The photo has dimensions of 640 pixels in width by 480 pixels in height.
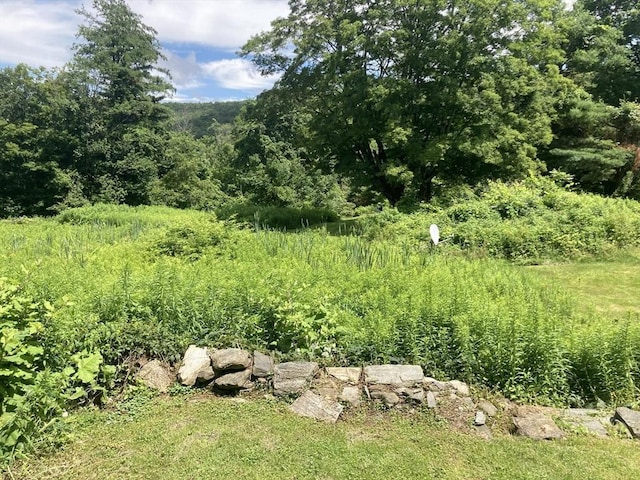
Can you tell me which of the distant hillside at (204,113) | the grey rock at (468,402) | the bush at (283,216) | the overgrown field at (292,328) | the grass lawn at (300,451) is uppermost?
the distant hillside at (204,113)

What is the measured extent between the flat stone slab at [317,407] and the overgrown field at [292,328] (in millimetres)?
429

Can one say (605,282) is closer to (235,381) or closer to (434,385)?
(434,385)

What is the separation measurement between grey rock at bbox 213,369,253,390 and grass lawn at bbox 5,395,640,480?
25 centimetres

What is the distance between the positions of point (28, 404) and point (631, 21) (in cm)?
2350

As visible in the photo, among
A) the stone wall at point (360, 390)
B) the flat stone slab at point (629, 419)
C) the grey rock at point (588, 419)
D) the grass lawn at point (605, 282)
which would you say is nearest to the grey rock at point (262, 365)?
the stone wall at point (360, 390)

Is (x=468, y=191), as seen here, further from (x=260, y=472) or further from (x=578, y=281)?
(x=260, y=472)

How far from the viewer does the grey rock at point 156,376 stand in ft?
11.5

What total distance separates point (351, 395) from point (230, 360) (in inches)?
39.6

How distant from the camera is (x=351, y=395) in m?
3.34

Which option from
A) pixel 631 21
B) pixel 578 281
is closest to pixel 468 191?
pixel 578 281

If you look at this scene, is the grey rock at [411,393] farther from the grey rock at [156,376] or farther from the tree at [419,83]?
the tree at [419,83]

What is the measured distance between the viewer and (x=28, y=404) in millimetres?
2709

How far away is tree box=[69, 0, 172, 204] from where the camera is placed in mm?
23297

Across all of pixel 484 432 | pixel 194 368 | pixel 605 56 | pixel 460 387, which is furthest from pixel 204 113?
pixel 484 432
